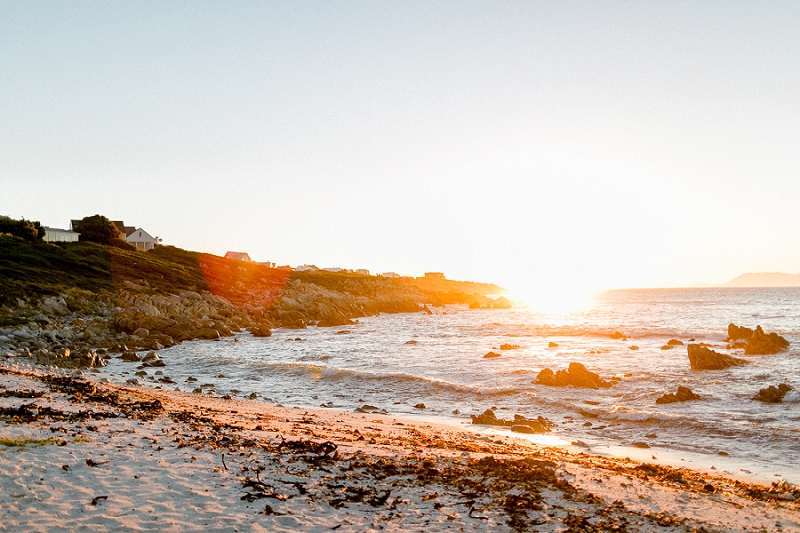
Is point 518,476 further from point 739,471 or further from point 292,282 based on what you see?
point 292,282

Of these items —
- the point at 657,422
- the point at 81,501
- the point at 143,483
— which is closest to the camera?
the point at 81,501

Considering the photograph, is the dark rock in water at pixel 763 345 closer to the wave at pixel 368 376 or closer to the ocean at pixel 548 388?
the ocean at pixel 548 388

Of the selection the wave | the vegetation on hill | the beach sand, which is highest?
the vegetation on hill

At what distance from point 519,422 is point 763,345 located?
29.1 m

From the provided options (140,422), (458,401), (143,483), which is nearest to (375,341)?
(458,401)

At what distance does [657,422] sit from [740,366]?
1693cm

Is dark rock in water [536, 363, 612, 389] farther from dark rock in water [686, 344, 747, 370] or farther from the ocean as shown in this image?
dark rock in water [686, 344, 747, 370]

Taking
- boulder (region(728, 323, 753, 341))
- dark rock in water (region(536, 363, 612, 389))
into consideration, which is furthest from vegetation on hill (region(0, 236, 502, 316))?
boulder (region(728, 323, 753, 341))

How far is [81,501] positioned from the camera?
784 cm

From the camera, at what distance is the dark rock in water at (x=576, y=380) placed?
82.2 feet

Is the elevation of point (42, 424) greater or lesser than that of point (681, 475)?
greater

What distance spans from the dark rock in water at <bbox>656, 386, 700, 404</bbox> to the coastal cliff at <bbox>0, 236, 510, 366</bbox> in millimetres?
26909

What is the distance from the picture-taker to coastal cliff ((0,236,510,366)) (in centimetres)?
3303

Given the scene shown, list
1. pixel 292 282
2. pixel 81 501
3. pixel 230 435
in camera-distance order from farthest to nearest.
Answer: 1. pixel 292 282
2. pixel 230 435
3. pixel 81 501
